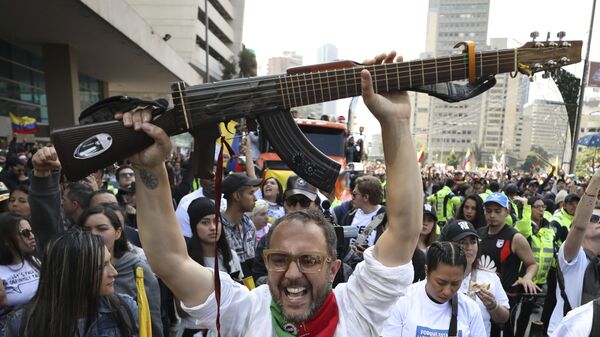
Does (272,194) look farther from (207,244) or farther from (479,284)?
(479,284)

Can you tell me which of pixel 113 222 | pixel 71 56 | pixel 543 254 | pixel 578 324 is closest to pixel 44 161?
pixel 113 222

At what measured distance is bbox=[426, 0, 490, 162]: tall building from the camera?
104688 millimetres

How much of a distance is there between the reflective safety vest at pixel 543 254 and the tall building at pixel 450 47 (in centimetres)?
10233

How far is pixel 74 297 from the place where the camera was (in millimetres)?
2160

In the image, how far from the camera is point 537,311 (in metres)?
6.38

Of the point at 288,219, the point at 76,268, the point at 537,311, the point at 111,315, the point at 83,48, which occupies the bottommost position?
the point at 537,311

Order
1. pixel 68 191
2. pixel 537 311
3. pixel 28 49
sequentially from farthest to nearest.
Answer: pixel 28 49, pixel 537 311, pixel 68 191

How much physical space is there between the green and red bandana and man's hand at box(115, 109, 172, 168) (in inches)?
30.8

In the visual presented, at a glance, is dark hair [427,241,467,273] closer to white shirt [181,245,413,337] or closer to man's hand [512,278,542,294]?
white shirt [181,245,413,337]

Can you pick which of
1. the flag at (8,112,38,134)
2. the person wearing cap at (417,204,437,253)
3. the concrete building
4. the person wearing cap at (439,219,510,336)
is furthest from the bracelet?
the flag at (8,112,38,134)

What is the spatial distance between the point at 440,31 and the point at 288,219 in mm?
139283

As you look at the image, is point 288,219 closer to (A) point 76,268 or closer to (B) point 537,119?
(A) point 76,268

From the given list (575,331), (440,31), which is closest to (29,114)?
(575,331)

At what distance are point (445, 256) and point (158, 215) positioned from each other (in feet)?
6.67
